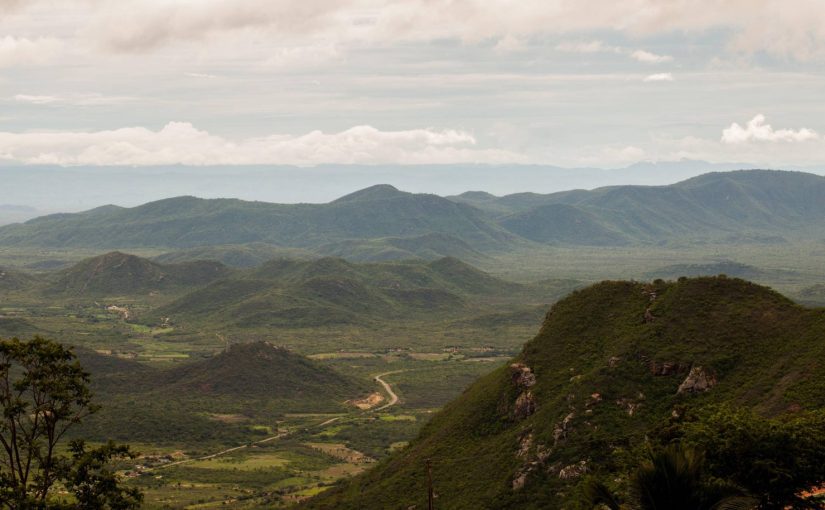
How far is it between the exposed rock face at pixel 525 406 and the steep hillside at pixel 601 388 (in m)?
0.16

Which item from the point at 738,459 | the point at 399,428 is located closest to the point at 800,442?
the point at 738,459

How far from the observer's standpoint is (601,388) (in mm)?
88500

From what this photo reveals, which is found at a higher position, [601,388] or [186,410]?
[601,388]

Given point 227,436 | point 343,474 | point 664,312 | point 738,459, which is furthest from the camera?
point 227,436

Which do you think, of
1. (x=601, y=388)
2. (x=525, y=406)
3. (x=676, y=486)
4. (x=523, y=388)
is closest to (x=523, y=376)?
(x=523, y=388)

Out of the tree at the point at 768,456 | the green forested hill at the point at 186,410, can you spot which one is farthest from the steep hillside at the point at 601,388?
the green forested hill at the point at 186,410

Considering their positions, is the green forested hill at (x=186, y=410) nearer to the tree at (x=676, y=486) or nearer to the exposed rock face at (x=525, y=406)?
the exposed rock face at (x=525, y=406)

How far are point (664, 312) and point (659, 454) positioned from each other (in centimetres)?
6722

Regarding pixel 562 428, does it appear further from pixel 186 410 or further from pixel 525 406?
pixel 186 410

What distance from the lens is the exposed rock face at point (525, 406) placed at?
95875 mm

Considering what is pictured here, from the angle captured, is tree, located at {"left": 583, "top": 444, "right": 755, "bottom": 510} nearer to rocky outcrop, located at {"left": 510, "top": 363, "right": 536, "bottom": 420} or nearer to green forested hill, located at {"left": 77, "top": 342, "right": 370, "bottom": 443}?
rocky outcrop, located at {"left": 510, "top": 363, "right": 536, "bottom": 420}

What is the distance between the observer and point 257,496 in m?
122

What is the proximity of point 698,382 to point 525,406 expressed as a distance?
765 inches

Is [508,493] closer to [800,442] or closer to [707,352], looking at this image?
[707,352]
